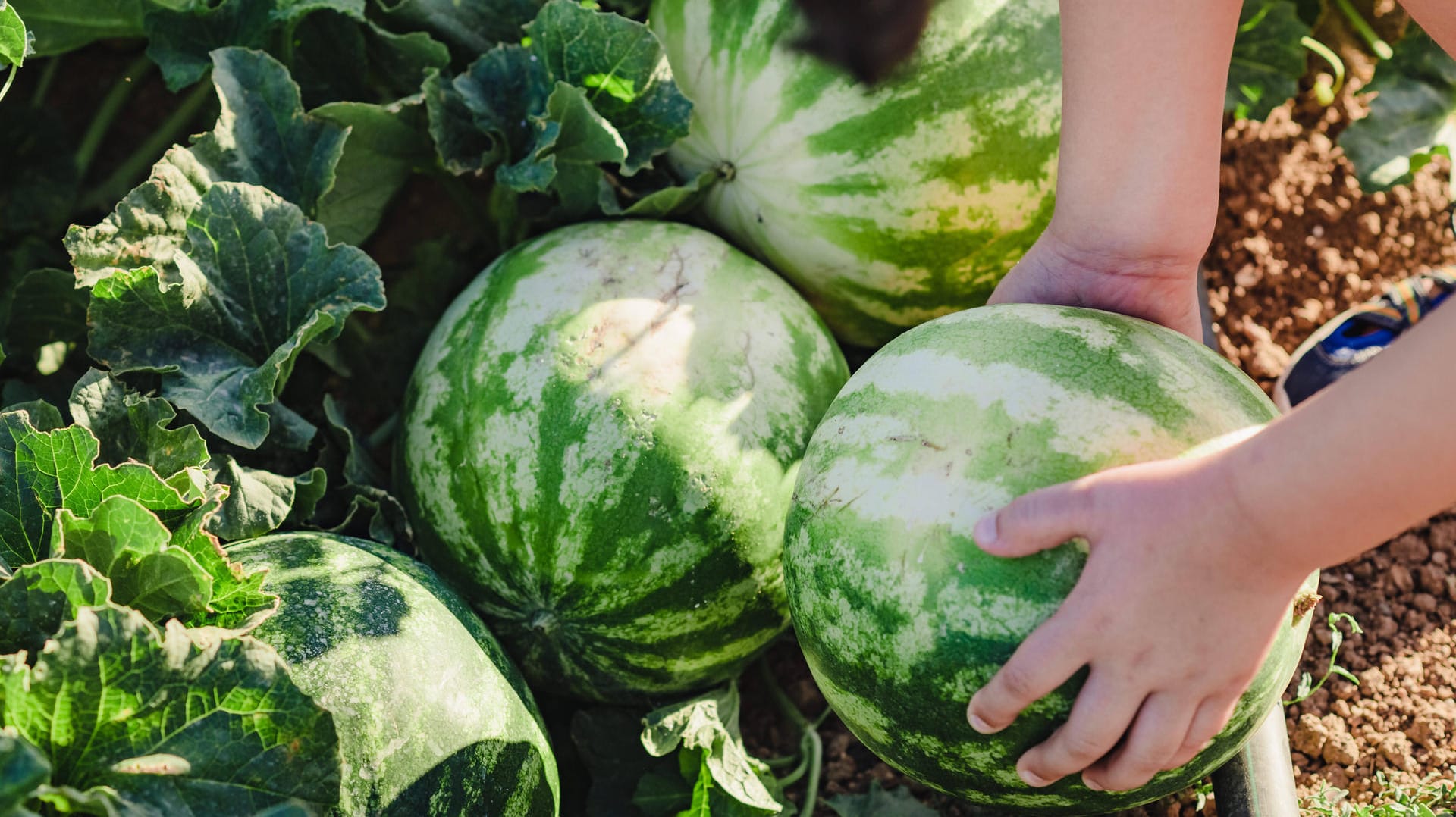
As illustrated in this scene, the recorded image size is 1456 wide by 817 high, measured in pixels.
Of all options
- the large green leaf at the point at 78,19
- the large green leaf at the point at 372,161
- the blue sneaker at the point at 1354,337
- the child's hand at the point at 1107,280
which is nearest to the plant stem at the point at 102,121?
the large green leaf at the point at 78,19

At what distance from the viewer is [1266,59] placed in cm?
239

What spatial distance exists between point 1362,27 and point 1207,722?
1988 mm

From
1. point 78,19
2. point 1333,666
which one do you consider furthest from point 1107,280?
point 78,19

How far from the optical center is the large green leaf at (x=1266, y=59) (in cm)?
235

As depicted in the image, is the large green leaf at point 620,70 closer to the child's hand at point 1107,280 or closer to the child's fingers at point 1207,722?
the child's hand at point 1107,280

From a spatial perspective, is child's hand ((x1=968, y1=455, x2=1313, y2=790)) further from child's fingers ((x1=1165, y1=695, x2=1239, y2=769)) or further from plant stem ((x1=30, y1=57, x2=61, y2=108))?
plant stem ((x1=30, y1=57, x2=61, y2=108))

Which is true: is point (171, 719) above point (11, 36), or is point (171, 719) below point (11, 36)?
below

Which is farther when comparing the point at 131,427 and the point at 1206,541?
the point at 131,427

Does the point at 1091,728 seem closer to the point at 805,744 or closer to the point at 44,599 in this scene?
the point at 805,744

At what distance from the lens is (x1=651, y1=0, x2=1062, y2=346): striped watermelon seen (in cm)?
184

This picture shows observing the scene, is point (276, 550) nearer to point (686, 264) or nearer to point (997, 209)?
point (686, 264)

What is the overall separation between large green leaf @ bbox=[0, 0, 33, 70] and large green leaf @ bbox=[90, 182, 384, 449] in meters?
0.29

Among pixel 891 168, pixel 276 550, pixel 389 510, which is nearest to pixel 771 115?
pixel 891 168

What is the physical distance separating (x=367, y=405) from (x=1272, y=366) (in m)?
1.87
